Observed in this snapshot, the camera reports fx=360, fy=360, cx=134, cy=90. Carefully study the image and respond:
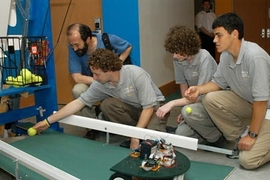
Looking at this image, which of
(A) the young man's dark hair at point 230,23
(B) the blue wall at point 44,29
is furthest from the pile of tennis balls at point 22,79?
(A) the young man's dark hair at point 230,23

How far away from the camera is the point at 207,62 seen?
250 cm

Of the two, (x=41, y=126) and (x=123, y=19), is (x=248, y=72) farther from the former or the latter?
(x=123, y=19)

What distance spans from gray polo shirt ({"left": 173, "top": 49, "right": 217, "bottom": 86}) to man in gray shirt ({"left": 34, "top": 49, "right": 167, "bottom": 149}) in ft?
0.83

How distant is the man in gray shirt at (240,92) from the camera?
2121mm

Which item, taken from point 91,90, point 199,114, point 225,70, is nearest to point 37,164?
point 91,90

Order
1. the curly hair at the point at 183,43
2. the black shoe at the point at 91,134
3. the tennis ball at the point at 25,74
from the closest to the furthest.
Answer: the curly hair at the point at 183,43 < the tennis ball at the point at 25,74 < the black shoe at the point at 91,134

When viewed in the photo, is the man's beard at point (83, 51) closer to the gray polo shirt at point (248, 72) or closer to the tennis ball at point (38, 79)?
the tennis ball at point (38, 79)

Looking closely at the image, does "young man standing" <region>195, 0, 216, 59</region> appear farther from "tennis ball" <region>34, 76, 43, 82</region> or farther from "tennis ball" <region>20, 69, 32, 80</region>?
"tennis ball" <region>20, 69, 32, 80</region>

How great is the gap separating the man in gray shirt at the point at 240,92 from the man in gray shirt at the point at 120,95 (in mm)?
279

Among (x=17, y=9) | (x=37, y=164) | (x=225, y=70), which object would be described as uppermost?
(x=17, y=9)

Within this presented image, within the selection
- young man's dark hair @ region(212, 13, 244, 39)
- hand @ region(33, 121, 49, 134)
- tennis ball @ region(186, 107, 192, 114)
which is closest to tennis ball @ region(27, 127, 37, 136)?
hand @ region(33, 121, 49, 134)

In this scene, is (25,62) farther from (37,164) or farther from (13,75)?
(37,164)

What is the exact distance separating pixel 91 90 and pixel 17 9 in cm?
Result: 93

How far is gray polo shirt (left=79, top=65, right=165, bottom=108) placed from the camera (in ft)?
7.95
